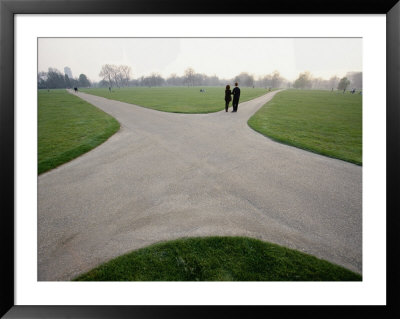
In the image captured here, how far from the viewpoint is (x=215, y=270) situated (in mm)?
2152

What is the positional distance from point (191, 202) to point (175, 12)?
281 centimetres

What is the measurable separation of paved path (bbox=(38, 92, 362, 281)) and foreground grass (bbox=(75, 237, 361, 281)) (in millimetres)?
171

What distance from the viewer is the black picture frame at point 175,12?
194 cm

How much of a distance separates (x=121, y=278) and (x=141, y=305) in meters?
0.36

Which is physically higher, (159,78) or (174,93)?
(174,93)

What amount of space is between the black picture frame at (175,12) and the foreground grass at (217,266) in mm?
273

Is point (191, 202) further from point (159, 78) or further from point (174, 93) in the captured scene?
point (174, 93)

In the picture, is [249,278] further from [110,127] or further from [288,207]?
[110,127]

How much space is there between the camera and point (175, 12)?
2.17m

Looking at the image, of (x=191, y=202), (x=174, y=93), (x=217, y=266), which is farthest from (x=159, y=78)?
(x=174, y=93)

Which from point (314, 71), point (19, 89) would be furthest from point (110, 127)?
point (314, 71)

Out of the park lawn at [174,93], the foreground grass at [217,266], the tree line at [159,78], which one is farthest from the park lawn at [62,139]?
the foreground grass at [217,266]

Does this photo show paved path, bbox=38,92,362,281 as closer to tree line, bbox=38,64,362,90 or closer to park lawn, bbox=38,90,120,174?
park lawn, bbox=38,90,120,174

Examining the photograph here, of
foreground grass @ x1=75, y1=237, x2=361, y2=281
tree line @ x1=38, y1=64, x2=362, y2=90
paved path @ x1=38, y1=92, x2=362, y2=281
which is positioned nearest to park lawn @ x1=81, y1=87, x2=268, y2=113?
tree line @ x1=38, y1=64, x2=362, y2=90
